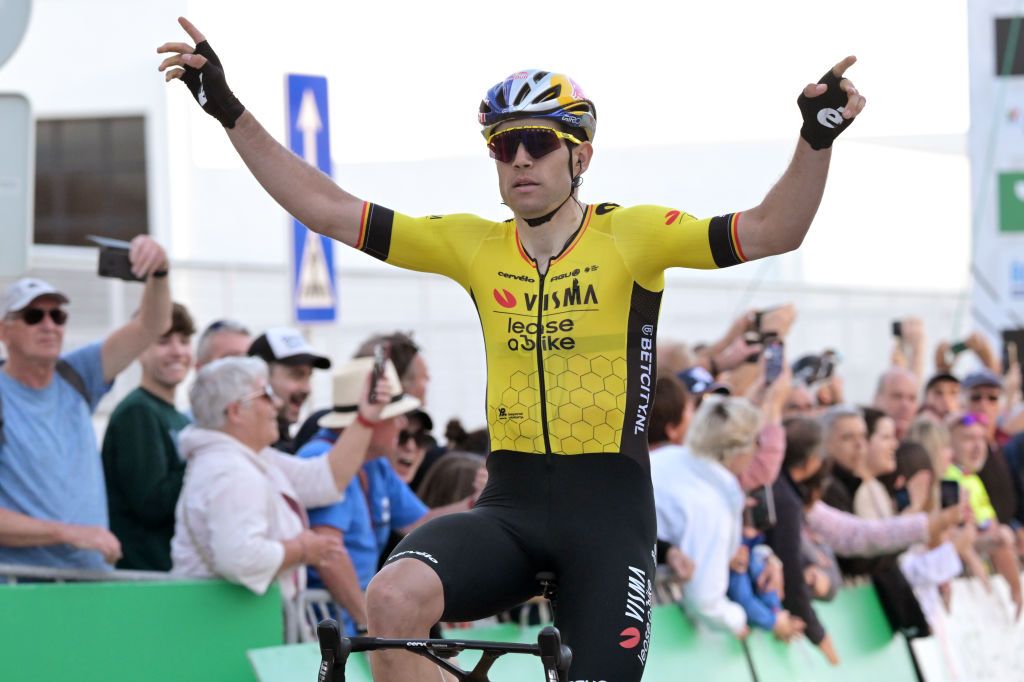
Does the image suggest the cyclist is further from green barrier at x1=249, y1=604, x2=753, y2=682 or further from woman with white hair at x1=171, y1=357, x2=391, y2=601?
green barrier at x1=249, y1=604, x2=753, y2=682

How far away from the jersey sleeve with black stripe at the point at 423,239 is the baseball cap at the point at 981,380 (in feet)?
27.8

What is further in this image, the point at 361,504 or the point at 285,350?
the point at 285,350

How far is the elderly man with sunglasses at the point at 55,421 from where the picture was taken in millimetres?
6363

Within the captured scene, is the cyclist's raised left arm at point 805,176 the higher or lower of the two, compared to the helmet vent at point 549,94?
lower

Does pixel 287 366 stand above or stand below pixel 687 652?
above

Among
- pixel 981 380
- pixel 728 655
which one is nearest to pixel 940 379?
pixel 981 380

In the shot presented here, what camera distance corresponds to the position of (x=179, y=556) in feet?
22.3

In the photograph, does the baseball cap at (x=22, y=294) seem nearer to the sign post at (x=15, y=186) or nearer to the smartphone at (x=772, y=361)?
the sign post at (x=15, y=186)

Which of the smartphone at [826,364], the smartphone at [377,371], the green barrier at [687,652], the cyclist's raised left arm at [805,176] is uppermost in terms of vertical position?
the cyclist's raised left arm at [805,176]

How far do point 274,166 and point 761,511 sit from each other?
4660mm

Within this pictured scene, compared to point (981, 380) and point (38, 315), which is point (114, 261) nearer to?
point (38, 315)

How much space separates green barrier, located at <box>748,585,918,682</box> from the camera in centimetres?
891

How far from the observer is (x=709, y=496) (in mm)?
8273

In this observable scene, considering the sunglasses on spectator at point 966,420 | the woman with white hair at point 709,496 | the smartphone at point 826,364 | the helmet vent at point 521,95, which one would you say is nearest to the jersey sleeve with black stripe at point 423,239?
the helmet vent at point 521,95
